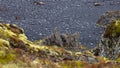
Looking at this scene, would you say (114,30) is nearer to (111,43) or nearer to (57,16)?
(111,43)

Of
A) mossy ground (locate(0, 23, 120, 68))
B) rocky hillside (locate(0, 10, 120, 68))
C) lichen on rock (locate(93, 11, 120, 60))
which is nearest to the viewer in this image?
mossy ground (locate(0, 23, 120, 68))

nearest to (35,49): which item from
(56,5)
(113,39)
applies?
(113,39)

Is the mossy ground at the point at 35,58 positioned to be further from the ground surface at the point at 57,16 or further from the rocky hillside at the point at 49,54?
the ground surface at the point at 57,16

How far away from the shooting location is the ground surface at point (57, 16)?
56.4m

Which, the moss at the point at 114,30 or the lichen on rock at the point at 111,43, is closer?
the lichen on rock at the point at 111,43

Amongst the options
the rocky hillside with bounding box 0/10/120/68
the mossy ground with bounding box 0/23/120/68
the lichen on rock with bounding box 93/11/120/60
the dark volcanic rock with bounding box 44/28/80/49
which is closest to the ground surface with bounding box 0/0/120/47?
the dark volcanic rock with bounding box 44/28/80/49

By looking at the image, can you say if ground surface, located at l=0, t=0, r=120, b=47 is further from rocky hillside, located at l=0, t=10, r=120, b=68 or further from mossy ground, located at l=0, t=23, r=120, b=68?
mossy ground, located at l=0, t=23, r=120, b=68

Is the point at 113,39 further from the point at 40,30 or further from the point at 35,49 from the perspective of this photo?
→ the point at 40,30

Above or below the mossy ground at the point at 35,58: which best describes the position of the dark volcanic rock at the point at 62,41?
below

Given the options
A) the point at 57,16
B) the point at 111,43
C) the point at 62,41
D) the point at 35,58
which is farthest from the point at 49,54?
the point at 57,16

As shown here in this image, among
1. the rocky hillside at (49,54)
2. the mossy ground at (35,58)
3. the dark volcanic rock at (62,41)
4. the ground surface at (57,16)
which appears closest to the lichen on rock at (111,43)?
the rocky hillside at (49,54)

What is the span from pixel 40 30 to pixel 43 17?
1199 cm

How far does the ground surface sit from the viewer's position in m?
56.4

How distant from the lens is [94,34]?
55.9m
